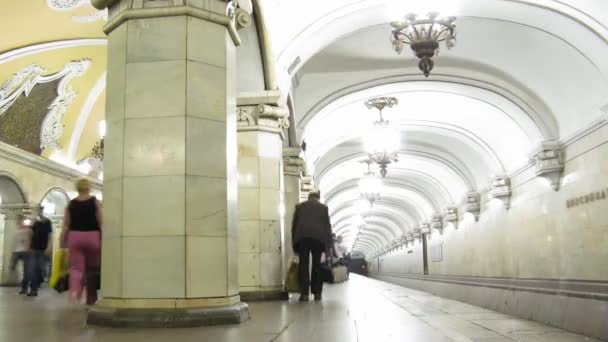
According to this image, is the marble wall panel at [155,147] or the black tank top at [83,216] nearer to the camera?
the marble wall panel at [155,147]

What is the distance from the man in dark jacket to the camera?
7.17 meters

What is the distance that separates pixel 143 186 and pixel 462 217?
18.1 metres

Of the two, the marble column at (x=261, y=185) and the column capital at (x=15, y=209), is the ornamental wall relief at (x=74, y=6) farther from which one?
the column capital at (x=15, y=209)

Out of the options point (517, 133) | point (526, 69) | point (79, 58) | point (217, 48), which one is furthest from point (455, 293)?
point (217, 48)

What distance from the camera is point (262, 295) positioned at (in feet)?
23.7

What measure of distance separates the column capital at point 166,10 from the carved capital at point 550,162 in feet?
30.5

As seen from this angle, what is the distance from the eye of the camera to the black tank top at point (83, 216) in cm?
542

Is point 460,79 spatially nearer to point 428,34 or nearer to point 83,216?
point 428,34

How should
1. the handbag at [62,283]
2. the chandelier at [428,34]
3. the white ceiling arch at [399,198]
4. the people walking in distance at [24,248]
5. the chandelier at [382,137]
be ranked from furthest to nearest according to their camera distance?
the white ceiling arch at [399,198]
the chandelier at [382,137]
the people walking in distance at [24,248]
the chandelier at [428,34]
the handbag at [62,283]

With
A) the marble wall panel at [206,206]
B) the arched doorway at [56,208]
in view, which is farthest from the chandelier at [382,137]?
the marble wall panel at [206,206]

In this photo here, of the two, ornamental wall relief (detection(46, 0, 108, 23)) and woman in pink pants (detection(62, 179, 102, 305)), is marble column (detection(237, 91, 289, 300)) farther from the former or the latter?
ornamental wall relief (detection(46, 0, 108, 23))

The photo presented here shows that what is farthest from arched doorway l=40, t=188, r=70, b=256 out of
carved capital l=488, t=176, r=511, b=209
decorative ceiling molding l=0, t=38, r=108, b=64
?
carved capital l=488, t=176, r=511, b=209

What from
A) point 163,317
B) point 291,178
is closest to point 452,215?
point 291,178

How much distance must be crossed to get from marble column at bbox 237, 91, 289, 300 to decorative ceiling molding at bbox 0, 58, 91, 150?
6.56 meters
